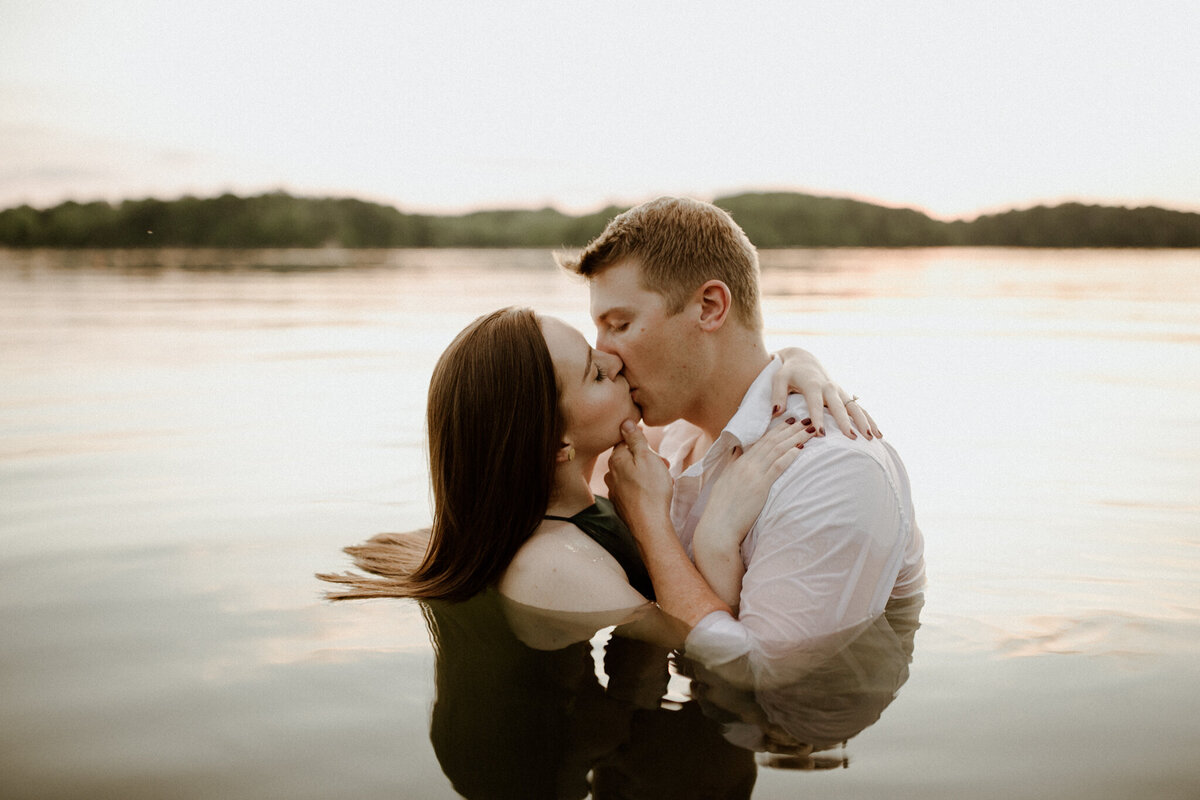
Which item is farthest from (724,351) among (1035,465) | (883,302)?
(883,302)

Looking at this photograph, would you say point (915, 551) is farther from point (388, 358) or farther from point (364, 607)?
point (388, 358)

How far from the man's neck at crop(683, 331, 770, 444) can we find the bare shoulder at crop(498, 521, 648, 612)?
760mm

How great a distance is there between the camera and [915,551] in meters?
3.88

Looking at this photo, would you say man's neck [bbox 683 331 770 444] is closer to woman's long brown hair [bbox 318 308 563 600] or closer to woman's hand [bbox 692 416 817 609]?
woman's hand [bbox 692 416 817 609]

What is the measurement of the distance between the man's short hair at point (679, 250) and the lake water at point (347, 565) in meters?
1.54

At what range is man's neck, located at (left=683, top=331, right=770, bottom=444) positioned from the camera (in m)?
3.77

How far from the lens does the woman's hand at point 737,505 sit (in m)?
3.22

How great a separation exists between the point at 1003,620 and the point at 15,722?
363cm

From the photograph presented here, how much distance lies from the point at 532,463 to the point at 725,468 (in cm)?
73

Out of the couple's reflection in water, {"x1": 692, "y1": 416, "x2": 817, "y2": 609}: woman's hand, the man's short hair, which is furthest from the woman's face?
the couple's reflection in water

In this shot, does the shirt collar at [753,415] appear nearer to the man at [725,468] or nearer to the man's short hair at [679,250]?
the man at [725,468]

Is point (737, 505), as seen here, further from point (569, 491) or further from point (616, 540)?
point (569, 491)

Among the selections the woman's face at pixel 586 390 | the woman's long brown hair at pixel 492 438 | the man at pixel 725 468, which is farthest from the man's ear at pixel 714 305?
the woman's long brown hair at pixel 492 438

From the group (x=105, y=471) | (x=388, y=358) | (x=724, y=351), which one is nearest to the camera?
(x=724, y=351)
